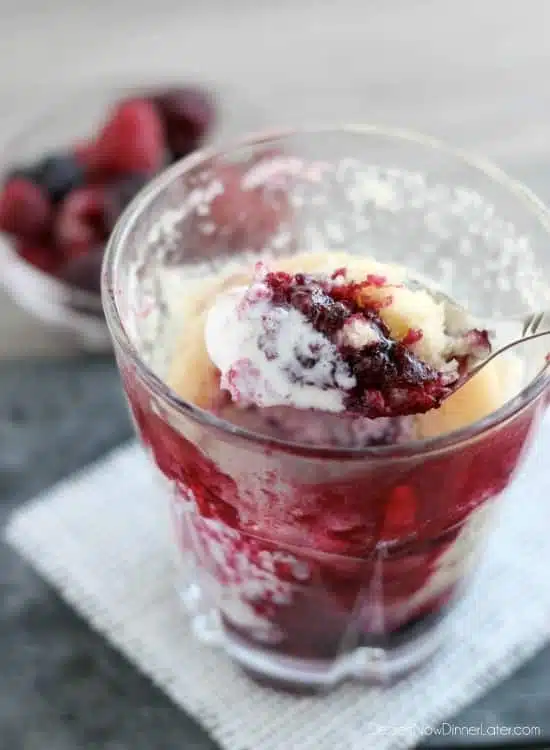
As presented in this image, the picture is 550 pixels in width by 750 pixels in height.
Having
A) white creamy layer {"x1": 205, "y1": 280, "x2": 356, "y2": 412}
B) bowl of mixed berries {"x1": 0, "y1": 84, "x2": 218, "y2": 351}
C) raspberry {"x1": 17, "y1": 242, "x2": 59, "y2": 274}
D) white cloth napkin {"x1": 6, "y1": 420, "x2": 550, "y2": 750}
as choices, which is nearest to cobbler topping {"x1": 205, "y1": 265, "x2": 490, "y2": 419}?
white creamy layer {"x1": 205, "y1": 280, "x2": 356, "y2": 412}

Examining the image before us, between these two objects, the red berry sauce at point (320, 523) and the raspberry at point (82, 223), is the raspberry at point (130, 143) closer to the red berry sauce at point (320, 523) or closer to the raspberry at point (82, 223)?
the raspberry at point (82, 223)

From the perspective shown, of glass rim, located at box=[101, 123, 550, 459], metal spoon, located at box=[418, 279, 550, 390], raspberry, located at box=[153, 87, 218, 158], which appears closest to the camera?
glass rim, located at box=[101, 123, 550, 459]

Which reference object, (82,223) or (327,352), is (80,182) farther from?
(327,352)

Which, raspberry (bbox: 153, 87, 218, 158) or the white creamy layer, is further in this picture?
raspberry (bbox: 153, 87, 218, 158)

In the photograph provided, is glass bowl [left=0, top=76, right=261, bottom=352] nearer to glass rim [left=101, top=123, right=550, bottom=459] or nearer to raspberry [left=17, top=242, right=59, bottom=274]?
raspberry [left=17, top=242, right=59, bottom=274]

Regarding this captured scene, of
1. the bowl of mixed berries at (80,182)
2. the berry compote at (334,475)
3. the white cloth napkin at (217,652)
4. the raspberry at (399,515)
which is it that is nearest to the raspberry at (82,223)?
the bowl of mixed berries at (80,182)

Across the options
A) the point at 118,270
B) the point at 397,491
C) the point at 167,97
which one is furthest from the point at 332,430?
the point at 167,97

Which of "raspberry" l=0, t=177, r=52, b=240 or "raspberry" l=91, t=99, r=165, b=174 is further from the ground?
"raspberry" l=91, t=99, r=165, b=174
